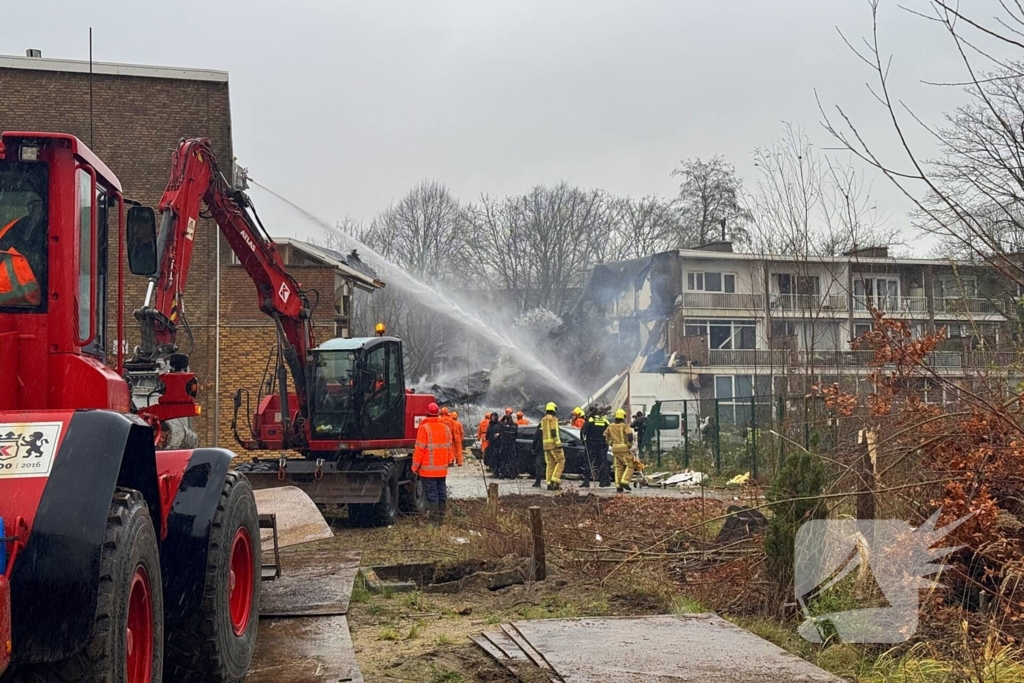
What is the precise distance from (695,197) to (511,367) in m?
19.8

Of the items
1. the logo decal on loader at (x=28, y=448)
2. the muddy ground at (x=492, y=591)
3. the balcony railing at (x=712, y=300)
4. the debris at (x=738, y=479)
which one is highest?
the balcony railing at (x=712, y=300)

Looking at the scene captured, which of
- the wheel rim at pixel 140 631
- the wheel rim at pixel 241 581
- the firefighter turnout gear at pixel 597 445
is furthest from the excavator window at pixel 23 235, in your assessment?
the firefighter turnout gear at pixel 597 445

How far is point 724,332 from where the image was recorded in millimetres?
53656

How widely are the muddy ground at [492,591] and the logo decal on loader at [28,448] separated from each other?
3156 millimetres

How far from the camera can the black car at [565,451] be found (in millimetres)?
26672

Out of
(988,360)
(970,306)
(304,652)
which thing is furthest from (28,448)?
(970,306)

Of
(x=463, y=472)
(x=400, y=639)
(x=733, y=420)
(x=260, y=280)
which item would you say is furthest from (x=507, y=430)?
(x=400, y=639)

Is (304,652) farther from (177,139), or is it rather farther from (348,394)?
(177,139)

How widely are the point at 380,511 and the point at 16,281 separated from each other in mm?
11242

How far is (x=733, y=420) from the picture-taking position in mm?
27203

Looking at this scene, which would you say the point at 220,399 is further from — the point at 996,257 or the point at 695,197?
the point at 695,197

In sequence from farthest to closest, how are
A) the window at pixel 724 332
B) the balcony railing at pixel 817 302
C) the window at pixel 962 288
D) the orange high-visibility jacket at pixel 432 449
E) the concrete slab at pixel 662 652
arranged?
1. the window at pixel 724 332
2. the balcony railing at pixel 817 302
3. the orange high-visibility jacket at pixel 432 449
4. the window at pixel 962 288
5. the concrete slab at pixel 662 652

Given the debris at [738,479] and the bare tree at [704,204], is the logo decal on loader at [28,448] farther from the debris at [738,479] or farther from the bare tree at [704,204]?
the bare tree at [704,204]

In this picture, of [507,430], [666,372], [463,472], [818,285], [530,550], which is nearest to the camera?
[530,550]
